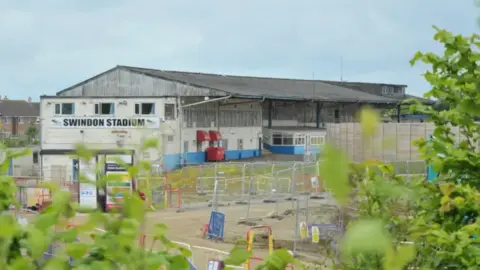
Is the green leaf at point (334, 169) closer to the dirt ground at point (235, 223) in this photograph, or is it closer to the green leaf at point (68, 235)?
the green leaf at point (68, 235)

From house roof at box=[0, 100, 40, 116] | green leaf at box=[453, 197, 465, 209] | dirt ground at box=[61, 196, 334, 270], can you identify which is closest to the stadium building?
dirt ground at box=[61, 196, 334, 270]

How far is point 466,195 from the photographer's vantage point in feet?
11.5

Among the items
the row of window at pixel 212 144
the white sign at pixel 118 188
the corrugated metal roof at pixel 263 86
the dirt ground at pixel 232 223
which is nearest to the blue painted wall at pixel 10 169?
the white sign at pixel 118 188

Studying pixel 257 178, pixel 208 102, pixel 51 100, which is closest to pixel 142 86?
pixel 208 102

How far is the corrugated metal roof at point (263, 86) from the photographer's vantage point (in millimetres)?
49375

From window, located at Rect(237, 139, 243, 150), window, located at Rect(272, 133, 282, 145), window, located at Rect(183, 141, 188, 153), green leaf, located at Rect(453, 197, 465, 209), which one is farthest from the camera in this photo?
window, located at Rect(272, 133, 282, 145)

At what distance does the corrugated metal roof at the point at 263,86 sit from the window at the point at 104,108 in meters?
7.70

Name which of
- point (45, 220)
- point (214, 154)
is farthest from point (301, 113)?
point (45, 220)

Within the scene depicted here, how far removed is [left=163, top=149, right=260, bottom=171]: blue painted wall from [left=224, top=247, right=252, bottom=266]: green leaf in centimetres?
3264

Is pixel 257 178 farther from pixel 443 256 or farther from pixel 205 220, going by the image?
pixel 443 256

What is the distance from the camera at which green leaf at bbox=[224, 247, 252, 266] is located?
5.17 ft

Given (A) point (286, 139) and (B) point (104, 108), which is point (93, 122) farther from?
(A) point (286, 139)

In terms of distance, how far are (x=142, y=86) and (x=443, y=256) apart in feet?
153

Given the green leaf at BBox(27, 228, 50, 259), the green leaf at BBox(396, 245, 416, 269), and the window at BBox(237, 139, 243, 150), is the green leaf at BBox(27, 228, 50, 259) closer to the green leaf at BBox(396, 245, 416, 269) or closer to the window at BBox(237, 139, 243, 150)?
the green leaf at BBox(396, 245, 416, 269)
